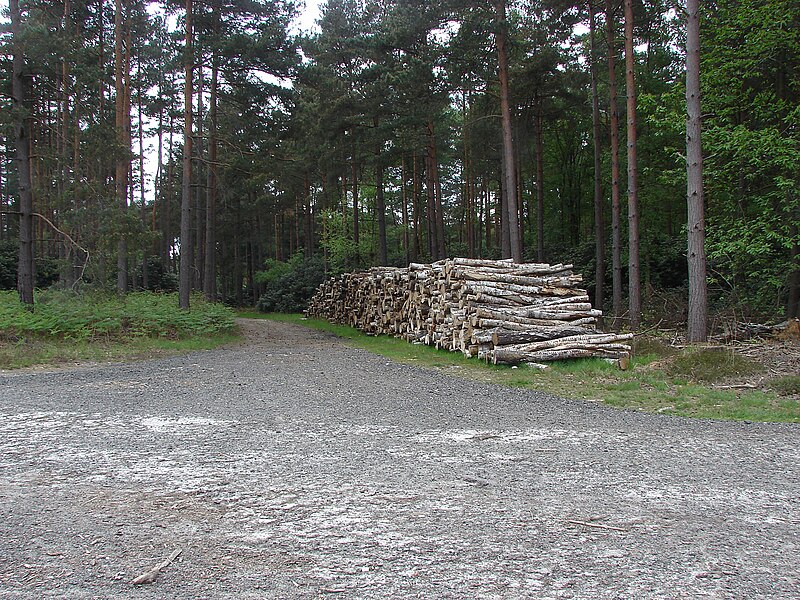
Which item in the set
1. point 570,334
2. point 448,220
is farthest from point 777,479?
point 448,220

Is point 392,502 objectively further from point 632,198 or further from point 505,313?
point 632,198

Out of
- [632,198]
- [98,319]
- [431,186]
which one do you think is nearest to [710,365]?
[632,198]

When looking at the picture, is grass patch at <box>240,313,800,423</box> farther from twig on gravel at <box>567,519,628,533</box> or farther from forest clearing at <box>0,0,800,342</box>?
twig on gravel at <box>567,519,628,533</box>

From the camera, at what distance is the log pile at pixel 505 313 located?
11.4 meters

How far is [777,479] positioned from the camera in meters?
4.36

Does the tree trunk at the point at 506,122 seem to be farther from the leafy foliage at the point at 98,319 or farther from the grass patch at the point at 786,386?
the grass patch at the point at 786,386

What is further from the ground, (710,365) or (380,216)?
(380,216)

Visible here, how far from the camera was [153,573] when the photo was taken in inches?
110

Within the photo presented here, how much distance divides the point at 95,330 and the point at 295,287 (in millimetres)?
20464

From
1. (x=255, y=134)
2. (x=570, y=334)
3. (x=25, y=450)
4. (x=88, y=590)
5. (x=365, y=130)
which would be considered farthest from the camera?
(x=365, y=130)

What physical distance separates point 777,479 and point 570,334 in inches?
299

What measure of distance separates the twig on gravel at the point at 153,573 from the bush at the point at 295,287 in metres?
31.2

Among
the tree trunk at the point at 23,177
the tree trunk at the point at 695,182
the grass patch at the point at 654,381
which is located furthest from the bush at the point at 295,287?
the tree trunk at the point at 695,182

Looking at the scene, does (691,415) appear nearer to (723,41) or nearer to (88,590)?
(88,590)
